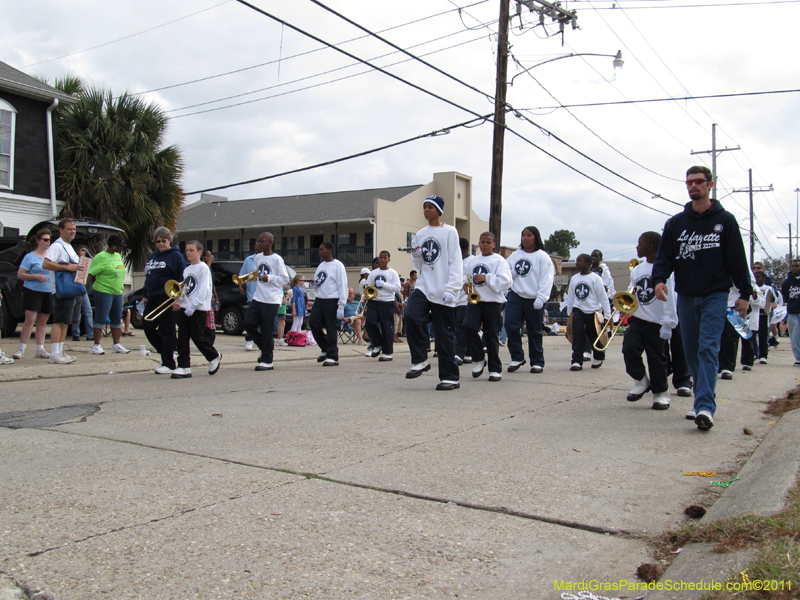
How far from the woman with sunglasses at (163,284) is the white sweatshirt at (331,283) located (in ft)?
8.18

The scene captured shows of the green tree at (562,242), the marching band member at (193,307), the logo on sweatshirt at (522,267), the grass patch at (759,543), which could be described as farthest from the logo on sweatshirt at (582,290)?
the green tree at (562,242)

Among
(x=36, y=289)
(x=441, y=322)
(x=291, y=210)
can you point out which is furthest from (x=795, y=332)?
(x=291, y=210)

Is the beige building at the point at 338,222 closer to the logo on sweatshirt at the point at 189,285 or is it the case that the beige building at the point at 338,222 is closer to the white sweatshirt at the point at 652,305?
the logo on sweatshirt at the point at 189,285

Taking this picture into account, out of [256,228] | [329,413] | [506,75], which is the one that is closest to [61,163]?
[506,75]

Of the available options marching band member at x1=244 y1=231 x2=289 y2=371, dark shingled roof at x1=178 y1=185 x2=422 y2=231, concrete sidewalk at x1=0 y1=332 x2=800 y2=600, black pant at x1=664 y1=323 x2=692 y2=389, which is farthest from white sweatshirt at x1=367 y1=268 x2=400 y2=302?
dark shingled roof at x1=178 y1=185 x2=422 y2=231

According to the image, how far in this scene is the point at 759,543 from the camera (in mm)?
2598

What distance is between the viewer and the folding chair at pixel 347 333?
1708 cm

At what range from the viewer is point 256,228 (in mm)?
41875

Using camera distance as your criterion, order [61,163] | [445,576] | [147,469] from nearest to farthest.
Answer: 1. [445,576]
2. [147,469]
3. [61,163]

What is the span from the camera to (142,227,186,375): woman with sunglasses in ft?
28.2

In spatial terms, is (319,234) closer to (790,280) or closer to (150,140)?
(150,140)

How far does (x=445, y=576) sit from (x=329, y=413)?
3.30m

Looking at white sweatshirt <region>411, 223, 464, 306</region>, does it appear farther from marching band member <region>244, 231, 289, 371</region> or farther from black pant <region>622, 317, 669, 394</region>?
marching band member <region>244, 231, 289, 371</region>

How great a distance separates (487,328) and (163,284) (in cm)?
411
